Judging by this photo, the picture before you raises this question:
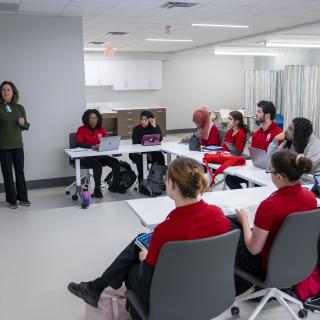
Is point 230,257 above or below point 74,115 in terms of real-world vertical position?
below

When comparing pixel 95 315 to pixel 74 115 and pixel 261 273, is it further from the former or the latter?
pixel 74 115

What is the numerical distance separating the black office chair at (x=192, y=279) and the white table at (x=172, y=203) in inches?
29.5

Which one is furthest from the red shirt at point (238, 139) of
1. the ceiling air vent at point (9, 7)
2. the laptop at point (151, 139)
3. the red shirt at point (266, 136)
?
the ceiling air vent at point (9, 7)

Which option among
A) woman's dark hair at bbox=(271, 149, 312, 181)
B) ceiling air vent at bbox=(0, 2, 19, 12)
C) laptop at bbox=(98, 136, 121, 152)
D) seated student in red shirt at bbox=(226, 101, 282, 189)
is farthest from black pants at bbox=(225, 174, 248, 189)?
ceiling air vent at bbox=(0, 2, 19, 12)

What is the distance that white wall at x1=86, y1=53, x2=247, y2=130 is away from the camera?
1282 cm

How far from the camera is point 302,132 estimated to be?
12.8 ft

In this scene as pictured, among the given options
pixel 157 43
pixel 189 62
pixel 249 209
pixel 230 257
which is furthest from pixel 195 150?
pixel 189 62

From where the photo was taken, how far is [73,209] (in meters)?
5.29

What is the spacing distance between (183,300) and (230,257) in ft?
0.97

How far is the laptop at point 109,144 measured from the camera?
554 cm

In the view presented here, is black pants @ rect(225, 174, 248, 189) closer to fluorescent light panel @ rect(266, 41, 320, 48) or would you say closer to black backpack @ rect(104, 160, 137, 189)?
black backpack @ rect(104, 160, 137, 189)

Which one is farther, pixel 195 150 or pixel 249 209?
pixel 195 150

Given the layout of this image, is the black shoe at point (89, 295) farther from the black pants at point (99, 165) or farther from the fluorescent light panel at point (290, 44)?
the fluorescent light panel at point (290, 44)

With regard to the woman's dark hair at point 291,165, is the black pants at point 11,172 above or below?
below
